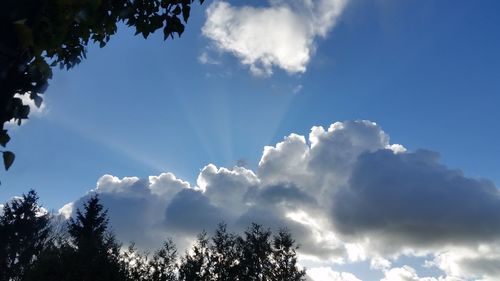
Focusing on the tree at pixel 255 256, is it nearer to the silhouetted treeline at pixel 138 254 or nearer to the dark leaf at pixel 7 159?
the silhouetted treeline at pixel 138 254

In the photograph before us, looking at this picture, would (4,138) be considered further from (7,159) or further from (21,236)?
(21,236)

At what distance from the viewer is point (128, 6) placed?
150 inches

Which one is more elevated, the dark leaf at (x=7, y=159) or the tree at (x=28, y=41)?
the tree at (x=28, y=41)

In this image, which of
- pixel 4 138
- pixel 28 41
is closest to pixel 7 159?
pixel 4 138

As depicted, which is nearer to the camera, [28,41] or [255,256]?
[28,41]

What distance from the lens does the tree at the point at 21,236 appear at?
4422cm

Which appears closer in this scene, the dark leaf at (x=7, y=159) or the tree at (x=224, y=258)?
the dark leaf at (x=7, y=159)

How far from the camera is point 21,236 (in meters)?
47.2

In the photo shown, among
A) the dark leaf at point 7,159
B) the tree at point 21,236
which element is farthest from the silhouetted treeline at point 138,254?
the dark leaf at point 7,159

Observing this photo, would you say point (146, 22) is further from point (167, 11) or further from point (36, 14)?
point (36, 14)

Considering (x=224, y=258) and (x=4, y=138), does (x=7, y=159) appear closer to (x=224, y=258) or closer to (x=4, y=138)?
(x=4, y=138)

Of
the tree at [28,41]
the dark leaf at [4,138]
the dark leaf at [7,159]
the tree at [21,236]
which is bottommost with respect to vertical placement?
the dark leaf at [7,159]

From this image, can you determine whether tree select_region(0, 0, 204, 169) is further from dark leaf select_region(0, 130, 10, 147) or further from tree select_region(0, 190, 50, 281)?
tree select_region(0, 190, 50, 281)

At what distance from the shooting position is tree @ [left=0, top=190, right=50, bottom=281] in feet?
145
